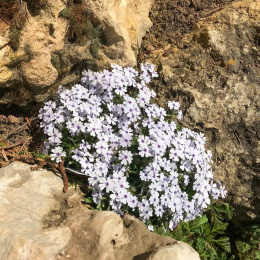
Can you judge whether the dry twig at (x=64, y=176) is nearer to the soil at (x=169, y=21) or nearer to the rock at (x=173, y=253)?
the soil at (x=169, y=21)

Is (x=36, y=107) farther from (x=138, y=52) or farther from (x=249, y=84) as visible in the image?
(x=249, y=84)

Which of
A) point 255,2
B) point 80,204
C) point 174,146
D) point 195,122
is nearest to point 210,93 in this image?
point 195,122

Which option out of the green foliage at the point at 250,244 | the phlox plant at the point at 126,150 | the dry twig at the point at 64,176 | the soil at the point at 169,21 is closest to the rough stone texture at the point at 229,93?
Result: the green foliage at the point at 250,244

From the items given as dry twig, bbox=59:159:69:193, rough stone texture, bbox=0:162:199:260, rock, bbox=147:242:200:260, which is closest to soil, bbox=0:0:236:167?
dry twig, bbox=59:159:69:193

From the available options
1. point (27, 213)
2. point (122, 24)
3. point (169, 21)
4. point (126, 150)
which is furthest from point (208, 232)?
point (169, 21)

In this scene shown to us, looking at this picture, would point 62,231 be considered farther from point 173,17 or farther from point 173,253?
point 173,17

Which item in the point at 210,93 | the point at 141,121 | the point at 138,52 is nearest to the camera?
the point at 141,121
